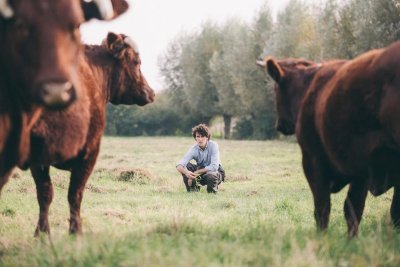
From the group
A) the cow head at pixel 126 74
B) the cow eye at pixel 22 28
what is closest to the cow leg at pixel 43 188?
the cow head at pixel 126 74

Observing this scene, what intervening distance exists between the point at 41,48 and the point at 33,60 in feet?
0.40

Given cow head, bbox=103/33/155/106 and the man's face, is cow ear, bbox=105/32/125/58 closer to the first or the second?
cow head, bbox=103/33/155/106

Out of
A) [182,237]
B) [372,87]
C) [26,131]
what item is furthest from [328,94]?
[26,131]

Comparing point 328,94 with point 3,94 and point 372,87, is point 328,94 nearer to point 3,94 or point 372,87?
point 372,87

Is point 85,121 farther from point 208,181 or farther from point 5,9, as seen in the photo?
point 208,181

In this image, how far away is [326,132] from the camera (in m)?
5.90

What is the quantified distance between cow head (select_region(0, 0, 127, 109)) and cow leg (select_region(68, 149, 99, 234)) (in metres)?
2.21

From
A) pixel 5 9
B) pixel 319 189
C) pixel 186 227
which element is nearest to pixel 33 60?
pixel 5 9

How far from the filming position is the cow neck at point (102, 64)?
7.81 meters

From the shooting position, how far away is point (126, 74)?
8.31 metres

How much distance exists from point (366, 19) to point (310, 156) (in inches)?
1080

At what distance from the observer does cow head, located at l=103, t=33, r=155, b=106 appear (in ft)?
26.3

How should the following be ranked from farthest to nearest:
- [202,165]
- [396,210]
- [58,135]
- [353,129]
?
[202,165] → [396,210] → [58,135] → [353,129]

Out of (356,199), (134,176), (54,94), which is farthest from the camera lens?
(134,176)
